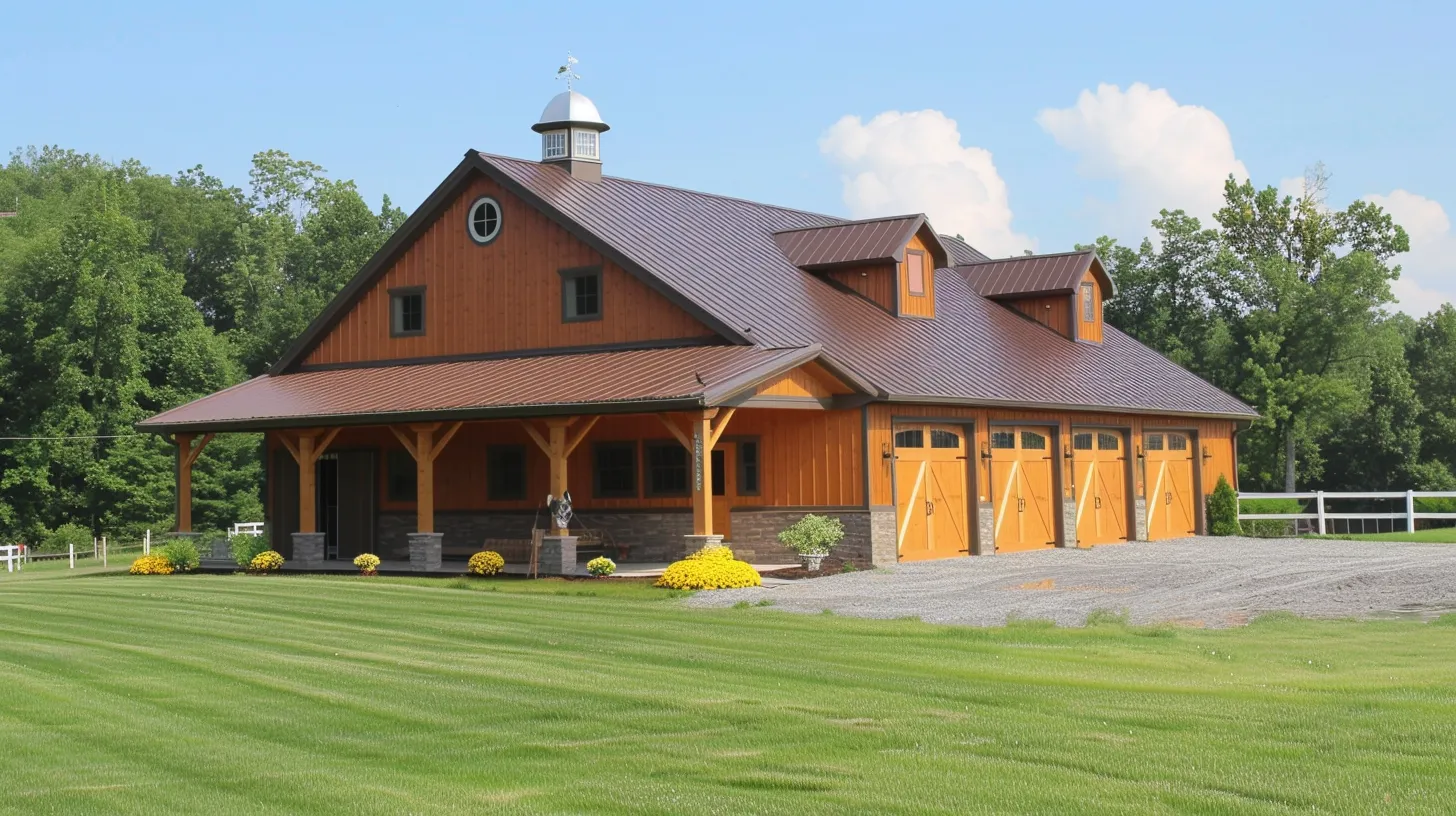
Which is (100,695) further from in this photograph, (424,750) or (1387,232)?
(1387,232)

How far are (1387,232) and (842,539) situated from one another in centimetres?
3548

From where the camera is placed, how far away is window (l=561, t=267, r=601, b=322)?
97.4ft

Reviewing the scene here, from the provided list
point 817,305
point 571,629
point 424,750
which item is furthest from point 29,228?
point 424,750

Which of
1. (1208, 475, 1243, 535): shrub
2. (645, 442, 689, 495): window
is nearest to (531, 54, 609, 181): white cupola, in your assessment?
(645, 442, 689, 495): window

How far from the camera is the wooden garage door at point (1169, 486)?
3584cm

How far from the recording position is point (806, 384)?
26375mm

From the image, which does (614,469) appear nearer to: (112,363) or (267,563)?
(267,563)

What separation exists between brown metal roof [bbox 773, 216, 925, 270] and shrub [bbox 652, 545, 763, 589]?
10.4 meters

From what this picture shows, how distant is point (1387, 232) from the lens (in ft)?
179

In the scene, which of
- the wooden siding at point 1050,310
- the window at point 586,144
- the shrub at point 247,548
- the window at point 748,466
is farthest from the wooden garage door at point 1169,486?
the shrub at point 247,548

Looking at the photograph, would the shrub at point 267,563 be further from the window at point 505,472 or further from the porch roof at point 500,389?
the window at point 505,472

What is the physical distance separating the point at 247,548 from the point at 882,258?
13357 millimetres

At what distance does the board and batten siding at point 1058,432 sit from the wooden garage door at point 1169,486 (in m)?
0.30

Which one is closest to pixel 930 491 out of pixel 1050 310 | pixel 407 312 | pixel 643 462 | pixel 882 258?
pixel 643 462
